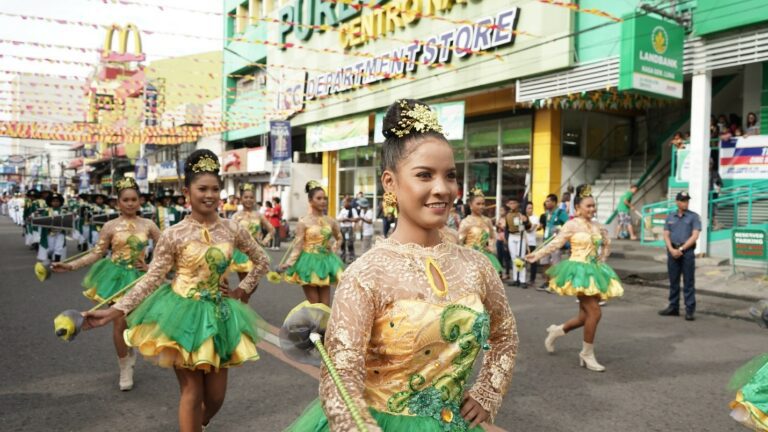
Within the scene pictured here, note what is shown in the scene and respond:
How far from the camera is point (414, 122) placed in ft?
6.36

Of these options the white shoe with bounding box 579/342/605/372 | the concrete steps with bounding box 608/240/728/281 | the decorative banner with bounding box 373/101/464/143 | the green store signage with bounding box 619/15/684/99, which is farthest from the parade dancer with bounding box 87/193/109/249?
the green store signage with bounding box 619/15/684/99

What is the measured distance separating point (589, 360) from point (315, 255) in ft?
12.1

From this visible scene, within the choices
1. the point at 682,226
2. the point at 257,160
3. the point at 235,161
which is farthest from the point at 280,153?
the point at 682,226

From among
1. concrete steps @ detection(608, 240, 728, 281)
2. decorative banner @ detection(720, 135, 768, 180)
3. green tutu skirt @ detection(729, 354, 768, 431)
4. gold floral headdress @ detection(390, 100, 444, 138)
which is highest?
decorative banner @ detection(720, 135, 768, 180)

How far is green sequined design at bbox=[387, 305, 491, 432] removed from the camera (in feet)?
6.01

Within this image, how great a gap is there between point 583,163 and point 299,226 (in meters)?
13.0

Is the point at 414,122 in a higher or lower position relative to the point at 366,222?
higher

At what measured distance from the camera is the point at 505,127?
64.0ft

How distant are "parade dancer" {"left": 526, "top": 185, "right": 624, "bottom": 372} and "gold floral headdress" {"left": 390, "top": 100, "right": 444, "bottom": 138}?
461 centimetres

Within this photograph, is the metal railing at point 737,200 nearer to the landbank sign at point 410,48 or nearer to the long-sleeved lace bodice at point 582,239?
the landbank sign at point 410,48

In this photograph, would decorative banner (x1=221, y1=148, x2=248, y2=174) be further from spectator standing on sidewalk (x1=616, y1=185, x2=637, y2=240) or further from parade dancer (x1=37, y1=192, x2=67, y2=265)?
spectator standing on sidewalk (x1=616, y1=185, x2=637, y2=240)

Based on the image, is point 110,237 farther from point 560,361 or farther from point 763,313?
point 763,313

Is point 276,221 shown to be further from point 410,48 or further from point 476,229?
point 476,229

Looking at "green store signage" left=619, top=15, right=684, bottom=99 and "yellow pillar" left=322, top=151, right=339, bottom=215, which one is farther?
"yellow pillar" left=322, top=151, right=339, bottom=215
